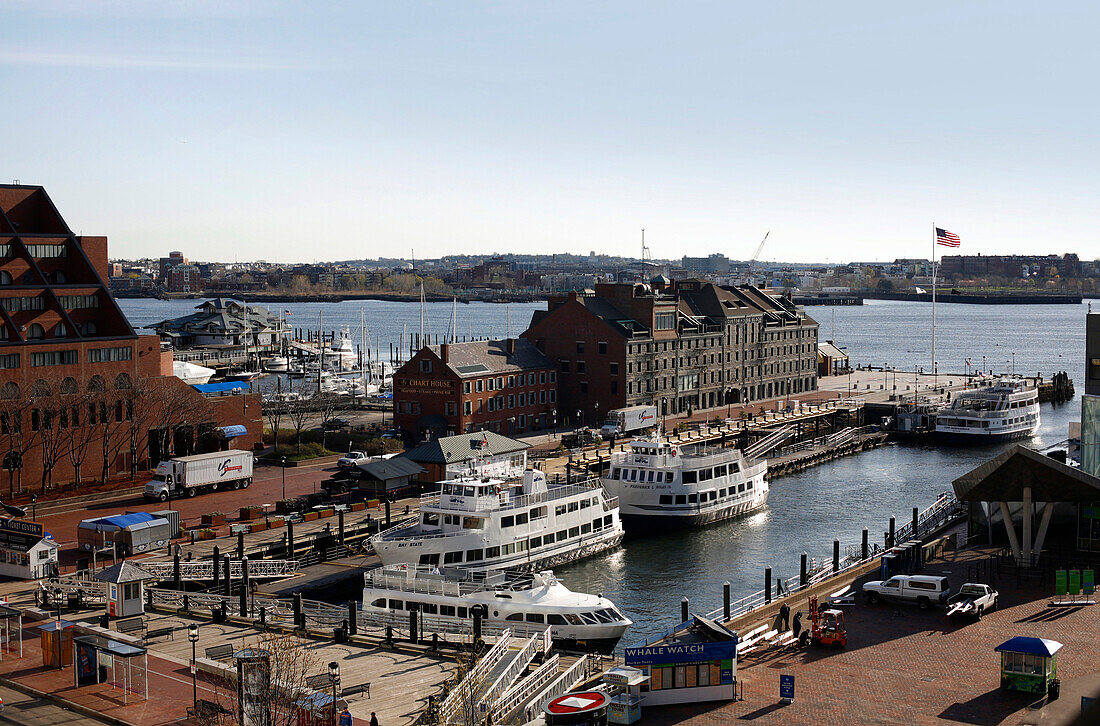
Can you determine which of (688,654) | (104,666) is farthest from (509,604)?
(104,666)

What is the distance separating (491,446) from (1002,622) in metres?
37.4

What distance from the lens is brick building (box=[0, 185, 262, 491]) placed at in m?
63.1

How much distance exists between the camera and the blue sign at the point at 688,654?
2956 centimetres

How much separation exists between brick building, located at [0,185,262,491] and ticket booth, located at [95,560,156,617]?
26.3 metres

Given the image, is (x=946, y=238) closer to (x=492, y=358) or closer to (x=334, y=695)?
(x=492, y=358)

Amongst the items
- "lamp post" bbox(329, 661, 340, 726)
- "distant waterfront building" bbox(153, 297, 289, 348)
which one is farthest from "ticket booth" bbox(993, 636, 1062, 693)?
"distant waterfront building" bbox(153, 297, 289, 348)

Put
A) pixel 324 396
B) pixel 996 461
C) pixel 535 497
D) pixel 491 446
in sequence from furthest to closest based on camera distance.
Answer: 1. pixel 324 396
2. pixel 491 446
3. pixel 535 497
4. pixel 996 461

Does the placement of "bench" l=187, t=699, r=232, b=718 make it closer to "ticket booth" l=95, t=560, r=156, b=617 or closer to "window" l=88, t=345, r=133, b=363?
"ticket booth" l=95, t=560, r=156, b=617

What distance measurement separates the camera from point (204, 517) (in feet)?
183

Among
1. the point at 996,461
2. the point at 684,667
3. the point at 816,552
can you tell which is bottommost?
the point at 816,552

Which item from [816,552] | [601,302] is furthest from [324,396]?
[816,552]

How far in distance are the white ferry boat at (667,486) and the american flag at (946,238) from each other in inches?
2540

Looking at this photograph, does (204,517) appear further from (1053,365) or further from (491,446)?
(1053,365)

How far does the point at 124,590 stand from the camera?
129 feet
